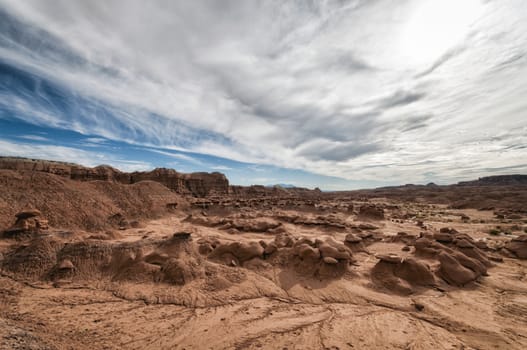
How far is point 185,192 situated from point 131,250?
41.6 m

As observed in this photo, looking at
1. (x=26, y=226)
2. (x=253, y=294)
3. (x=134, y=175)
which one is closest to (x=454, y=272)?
(x=253, y=294)

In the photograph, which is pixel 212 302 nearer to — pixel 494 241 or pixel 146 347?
pixel 146 347

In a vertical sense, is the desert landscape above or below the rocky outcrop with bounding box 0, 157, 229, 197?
below

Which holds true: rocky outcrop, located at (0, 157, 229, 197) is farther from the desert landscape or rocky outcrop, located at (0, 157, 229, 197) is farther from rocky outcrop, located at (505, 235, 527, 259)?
rocky outcrop, located at (505, 235, 527, 259)

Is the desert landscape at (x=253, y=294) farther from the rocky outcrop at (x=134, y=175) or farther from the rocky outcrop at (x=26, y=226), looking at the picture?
the rocky outcrop at (x=134, y=175)

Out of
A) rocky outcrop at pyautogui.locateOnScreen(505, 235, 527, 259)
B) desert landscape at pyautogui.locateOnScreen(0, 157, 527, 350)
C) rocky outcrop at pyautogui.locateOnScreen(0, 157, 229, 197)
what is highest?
rocky outcrop at pyautogui.locateOnScreen(0, 157, 229, 197)

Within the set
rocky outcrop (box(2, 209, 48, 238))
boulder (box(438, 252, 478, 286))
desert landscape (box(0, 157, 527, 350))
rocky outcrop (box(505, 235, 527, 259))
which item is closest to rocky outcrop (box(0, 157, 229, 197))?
rocky outcrop (box(2, 209, 48, 238))

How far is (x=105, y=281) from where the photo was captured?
7.71 m

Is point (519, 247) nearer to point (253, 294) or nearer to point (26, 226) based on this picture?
point (253, 294)

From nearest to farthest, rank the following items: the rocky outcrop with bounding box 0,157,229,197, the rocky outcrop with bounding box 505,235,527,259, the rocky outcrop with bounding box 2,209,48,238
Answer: the rocky outcrop with bounding box 505,235,527,259 → the rocky outcrop with bounding box 2,209,48,238 → the rocky outcrop with bounding box 0,157,229,197

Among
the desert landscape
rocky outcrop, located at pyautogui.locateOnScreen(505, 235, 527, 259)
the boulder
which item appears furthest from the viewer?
rocky outcrop, located at pyautogui.locateOnScreen(505, 235, 527, 259)

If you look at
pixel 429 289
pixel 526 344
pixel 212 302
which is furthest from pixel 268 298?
pixel 526 344

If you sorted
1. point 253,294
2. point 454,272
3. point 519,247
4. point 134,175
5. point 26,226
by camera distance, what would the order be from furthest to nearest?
point 134,175, point 26,226, point 519,247, point 454,272, point 253,294

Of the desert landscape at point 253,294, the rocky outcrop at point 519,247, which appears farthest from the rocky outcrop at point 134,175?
the rocky outcrop at point 519,247
